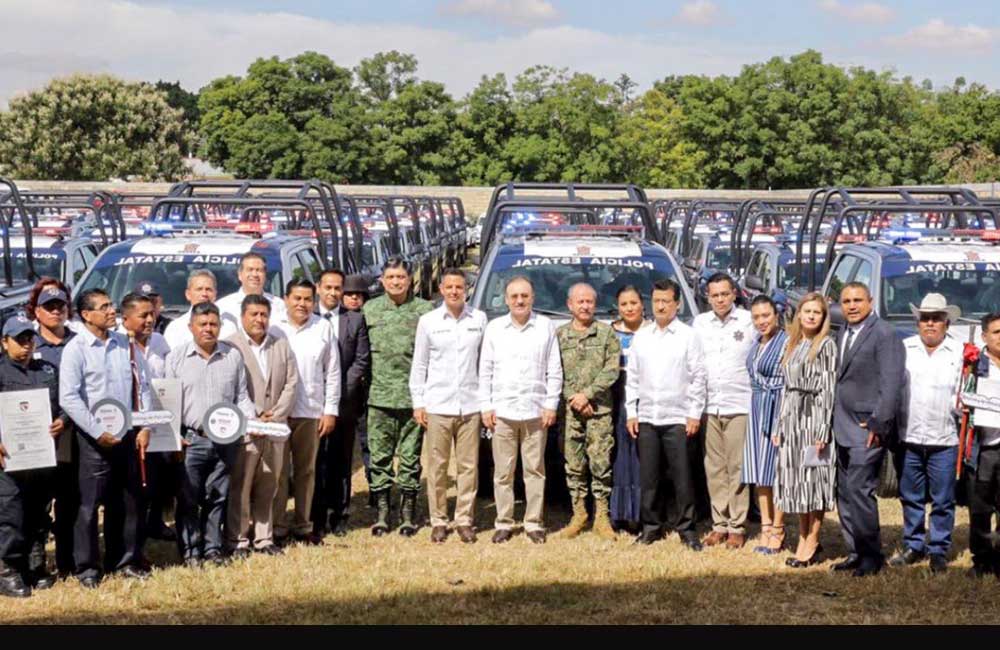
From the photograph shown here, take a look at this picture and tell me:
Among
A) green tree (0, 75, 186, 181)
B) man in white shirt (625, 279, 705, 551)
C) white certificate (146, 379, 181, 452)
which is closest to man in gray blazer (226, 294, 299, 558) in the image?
white certificate (146, 379, 181, 452)

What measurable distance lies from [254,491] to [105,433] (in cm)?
128

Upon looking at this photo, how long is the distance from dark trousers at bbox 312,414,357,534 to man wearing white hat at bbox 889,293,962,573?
3610 millimetres

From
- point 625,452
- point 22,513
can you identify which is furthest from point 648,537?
point 22,513

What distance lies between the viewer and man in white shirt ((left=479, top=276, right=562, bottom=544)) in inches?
343

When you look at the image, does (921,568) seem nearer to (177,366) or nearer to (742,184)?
(177,366)

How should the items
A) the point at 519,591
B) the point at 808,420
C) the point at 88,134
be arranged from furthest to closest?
the point at 88,134
the point at 808,420
the point at 519,591

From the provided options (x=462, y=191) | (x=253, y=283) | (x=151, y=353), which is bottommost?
(x=151, y=353)

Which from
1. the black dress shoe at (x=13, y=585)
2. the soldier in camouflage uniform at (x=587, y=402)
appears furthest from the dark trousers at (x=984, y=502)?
the black dress shoe at (x=13, y=585)

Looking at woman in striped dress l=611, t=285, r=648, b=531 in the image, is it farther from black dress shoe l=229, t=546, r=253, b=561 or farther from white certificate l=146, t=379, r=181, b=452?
white certificate l=146, t=379, r=181, b=452

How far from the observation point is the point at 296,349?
862 centimetres

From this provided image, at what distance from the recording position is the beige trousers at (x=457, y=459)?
8.89m

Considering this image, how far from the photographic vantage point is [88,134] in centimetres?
6881

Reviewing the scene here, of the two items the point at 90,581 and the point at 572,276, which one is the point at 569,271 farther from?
the point at 90,581
